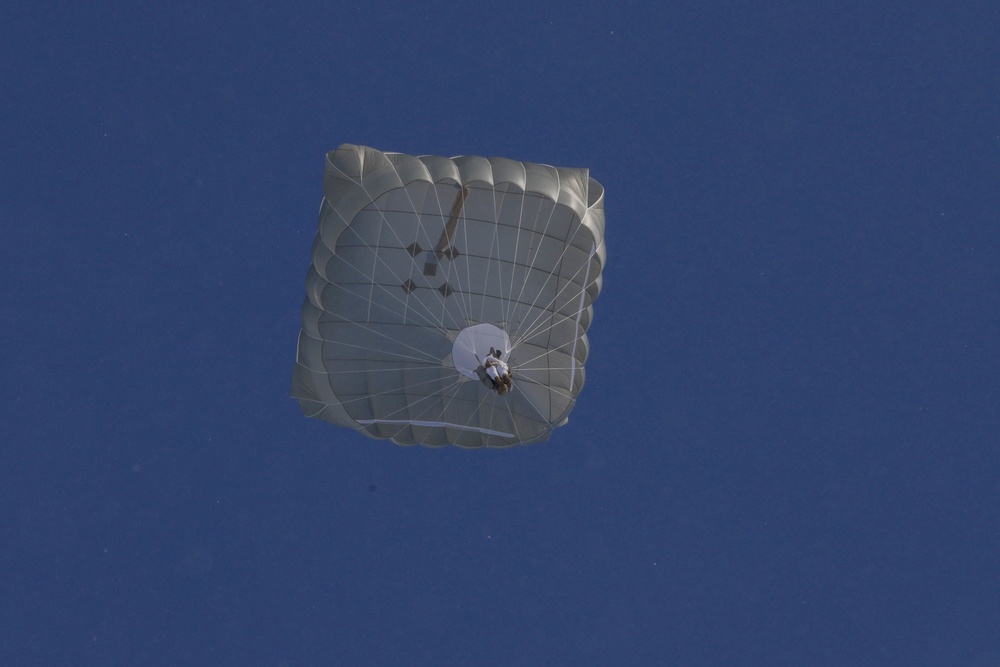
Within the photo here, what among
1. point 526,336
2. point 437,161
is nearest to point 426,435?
point 526,336

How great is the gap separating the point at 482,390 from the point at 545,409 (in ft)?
5.99

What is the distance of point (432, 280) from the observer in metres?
34.3

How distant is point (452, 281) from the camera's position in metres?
34.3

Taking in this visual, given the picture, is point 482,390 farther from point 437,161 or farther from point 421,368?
point 437,161

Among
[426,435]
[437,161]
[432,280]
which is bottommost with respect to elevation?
[426,435]

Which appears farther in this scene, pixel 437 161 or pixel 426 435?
pixel 426 435

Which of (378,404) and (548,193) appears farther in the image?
(378,404)

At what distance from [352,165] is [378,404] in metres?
6.78

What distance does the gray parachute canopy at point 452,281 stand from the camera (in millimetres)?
33719

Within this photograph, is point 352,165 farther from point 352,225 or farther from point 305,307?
point 305,307

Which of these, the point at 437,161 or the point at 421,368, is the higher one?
the point at 437,161

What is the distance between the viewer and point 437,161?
3359 centimetres

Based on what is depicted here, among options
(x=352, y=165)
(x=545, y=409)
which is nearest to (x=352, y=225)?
(x=352, y=165)

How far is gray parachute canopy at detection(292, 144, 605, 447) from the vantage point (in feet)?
111
